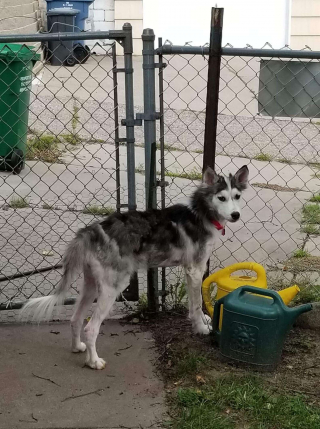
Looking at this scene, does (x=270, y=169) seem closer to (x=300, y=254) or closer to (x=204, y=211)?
(x=300, y=254)

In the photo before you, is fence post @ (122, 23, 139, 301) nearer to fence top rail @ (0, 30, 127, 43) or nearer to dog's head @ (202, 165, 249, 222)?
fence top rail @ (0, 30, 127, 43)

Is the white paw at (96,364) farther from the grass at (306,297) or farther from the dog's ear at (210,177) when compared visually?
the grass at (306,297)

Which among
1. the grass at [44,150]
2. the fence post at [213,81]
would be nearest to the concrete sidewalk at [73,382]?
the fence post at [213,81]

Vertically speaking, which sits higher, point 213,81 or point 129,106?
point 213,81

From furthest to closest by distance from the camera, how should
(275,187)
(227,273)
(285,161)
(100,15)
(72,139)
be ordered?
(100,15) → (72,139) → (285,161) → (275,187) → (227,273)

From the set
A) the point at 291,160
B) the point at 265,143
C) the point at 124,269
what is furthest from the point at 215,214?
the point at 265,143

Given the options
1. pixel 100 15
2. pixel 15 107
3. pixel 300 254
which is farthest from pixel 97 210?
pixel 100 15

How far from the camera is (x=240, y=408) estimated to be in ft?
11.4

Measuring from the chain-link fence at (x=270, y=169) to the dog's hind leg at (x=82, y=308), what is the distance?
78 cm

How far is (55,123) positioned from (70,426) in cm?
668

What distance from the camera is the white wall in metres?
14.3

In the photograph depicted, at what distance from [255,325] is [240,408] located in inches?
19.8

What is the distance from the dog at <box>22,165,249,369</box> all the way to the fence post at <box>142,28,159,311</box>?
0.33 metres

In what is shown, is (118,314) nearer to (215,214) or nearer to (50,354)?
(50,354)
